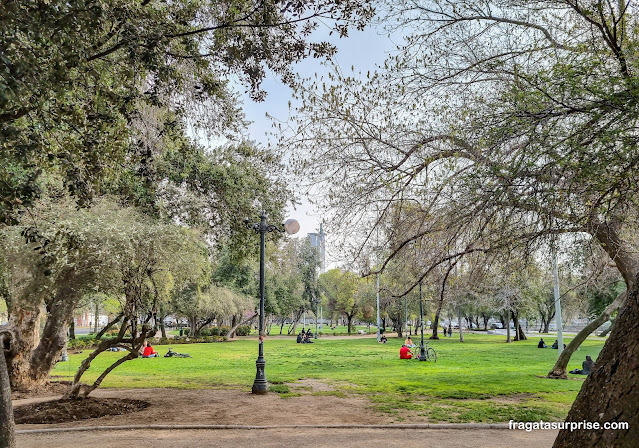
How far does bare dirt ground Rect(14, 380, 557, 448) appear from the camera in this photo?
7188 millimetres

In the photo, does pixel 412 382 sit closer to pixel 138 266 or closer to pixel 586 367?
pixel 586 367

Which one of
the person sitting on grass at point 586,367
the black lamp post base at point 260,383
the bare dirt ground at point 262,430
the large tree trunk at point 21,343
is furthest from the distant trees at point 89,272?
the person sitting on grass at point 586,367

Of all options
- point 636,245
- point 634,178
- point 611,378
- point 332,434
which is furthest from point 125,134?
point 636,245

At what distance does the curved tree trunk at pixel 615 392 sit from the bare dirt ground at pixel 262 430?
4.49 meters

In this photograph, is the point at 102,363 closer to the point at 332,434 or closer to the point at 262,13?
the point at 332,434

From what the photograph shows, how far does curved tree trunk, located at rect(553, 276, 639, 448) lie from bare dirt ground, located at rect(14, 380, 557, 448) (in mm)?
4487

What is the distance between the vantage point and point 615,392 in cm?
275

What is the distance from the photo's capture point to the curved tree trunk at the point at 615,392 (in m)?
2.63

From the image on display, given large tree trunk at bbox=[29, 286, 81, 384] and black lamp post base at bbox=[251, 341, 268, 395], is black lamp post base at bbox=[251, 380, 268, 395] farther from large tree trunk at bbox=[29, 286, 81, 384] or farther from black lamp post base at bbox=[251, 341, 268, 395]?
large tree trunk at bbox=[29, 286, 81, 384]

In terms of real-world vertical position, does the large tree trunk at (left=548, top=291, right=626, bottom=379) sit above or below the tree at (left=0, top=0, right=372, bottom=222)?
below

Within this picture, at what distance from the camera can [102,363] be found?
22.3 m

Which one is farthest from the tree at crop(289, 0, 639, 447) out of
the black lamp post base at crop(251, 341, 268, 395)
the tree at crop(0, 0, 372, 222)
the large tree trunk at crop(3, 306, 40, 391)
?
the large tree trunk at crop(3, 306, 40, 391)

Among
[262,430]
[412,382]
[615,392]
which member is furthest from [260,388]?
[615,392]

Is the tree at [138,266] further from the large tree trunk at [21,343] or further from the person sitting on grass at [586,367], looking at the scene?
the person sitting on grass at [586,367]
